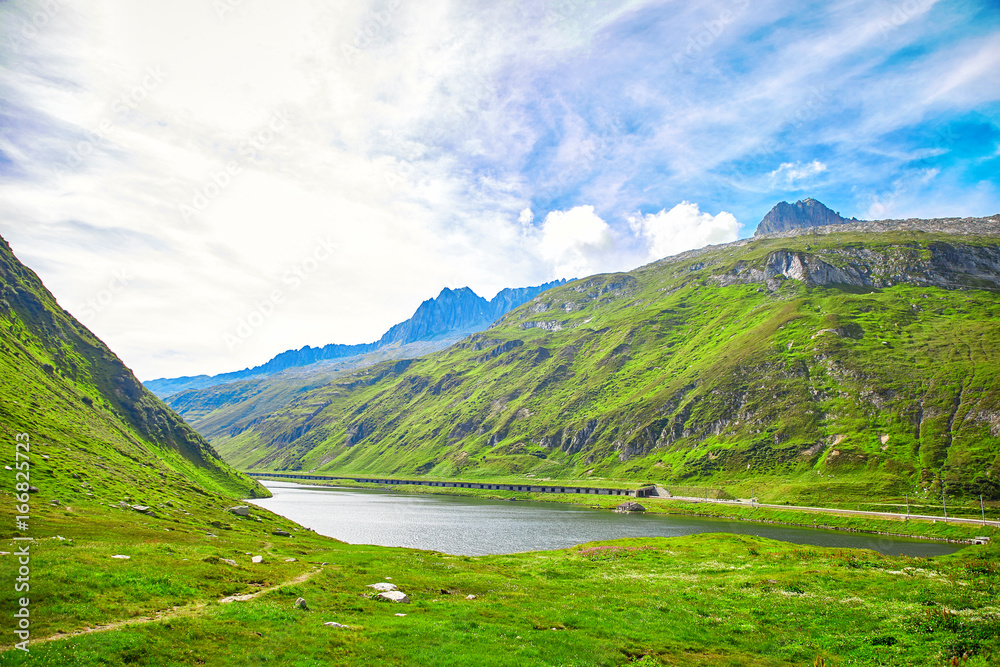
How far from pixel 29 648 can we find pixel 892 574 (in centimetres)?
5955

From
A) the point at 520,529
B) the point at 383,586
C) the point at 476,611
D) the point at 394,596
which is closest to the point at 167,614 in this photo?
the point at 394,596

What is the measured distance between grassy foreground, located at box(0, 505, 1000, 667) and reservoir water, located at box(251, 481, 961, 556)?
5781cm

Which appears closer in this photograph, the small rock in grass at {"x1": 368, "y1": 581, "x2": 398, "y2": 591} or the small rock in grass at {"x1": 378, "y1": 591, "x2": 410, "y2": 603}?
the small rock in grass at {"x1": 378, "y1": 591, "x2": 410, "y2": 603}

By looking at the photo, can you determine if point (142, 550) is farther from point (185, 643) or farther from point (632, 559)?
point (632, 559)

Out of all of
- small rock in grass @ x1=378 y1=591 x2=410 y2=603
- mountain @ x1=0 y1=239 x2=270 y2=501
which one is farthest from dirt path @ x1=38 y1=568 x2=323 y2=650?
mountain @ x1=0 y1=239 x2=270 y2=501

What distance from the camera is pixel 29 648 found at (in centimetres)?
1756

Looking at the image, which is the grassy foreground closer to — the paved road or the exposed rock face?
the exposed rock face

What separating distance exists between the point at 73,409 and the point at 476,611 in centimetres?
13996

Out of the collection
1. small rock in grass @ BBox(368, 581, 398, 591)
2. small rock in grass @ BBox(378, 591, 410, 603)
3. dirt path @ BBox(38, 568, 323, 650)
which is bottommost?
small rock in grass @ BBox(368, 581, 398, 591)

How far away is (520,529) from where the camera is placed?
137m

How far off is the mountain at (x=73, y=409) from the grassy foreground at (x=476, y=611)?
37.9m

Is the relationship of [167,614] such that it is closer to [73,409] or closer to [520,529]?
[520,529]

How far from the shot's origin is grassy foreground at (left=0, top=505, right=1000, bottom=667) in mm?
21891

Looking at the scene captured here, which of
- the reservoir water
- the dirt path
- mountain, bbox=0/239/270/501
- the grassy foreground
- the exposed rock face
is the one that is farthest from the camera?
the reservoir water
